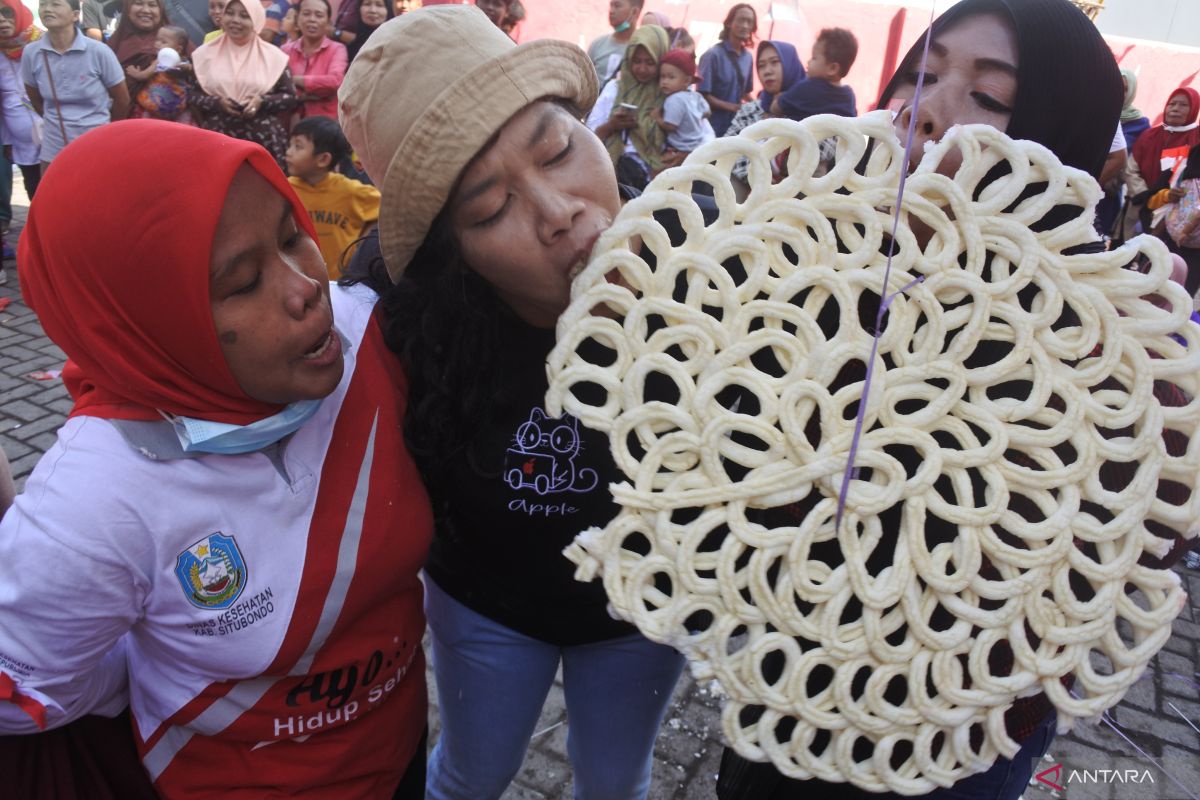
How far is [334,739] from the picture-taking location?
140cm

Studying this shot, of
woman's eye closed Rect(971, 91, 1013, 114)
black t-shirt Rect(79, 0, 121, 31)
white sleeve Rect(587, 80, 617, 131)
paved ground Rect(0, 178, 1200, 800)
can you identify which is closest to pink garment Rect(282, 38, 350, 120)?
white sleeve Rect(587, 80, 617, 131)

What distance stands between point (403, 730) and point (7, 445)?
348cm

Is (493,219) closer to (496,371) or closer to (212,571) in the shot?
(496,371)

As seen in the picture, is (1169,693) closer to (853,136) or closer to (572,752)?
(572,752)

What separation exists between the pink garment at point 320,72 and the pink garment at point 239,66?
0.22m

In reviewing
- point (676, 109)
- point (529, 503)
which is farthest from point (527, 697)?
point (676, 109)

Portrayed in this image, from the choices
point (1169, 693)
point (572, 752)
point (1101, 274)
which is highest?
point (1101, 274)

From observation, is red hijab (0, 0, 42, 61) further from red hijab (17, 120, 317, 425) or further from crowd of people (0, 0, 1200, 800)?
red hijab (17, 120, 317, 425)

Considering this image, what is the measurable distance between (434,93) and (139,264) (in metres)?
0.48

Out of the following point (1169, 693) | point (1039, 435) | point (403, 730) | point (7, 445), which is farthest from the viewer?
point (7, 445)

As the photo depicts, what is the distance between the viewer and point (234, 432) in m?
1.16

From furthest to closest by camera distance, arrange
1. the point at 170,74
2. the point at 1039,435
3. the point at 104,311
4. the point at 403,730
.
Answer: the point at 170,74, the point at 403,730, the point at 104,311, the point at 1039,435

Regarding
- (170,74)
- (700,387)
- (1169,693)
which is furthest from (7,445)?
(1169,693)

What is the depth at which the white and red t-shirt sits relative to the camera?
1.09 metres
